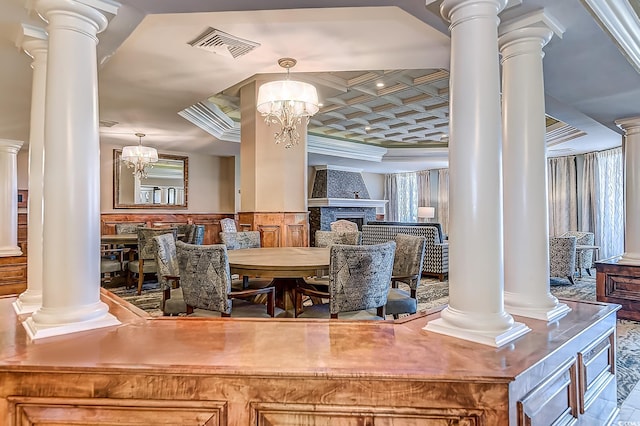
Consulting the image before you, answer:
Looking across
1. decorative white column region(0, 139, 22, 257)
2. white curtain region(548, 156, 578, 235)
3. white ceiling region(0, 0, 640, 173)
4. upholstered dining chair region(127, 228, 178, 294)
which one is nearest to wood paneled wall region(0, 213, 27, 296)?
decorative white column region(0, 139, 22, 257)

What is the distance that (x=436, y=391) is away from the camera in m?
1.17

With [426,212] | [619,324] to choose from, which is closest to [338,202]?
[426,212]

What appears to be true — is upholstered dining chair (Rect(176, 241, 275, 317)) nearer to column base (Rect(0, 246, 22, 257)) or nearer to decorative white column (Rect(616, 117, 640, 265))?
column base (Rect(0, 246, 22, 257))

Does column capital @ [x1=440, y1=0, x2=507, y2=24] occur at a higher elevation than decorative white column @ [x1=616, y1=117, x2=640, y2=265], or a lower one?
higher

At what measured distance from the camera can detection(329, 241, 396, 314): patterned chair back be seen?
235 cm

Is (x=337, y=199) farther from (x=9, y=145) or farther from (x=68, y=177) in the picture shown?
(x=68, y=177)

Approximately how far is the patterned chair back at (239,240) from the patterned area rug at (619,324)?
206cm

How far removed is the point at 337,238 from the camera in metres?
4.31

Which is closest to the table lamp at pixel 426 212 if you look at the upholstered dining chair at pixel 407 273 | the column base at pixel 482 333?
the upholstered dining chair at pixel 407 273

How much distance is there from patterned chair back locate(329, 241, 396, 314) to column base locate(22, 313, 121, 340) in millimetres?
1179

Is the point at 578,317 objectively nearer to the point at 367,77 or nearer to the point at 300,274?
the point at 300,274

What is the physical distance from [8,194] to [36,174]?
4.14m

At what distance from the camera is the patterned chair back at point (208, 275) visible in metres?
2.45

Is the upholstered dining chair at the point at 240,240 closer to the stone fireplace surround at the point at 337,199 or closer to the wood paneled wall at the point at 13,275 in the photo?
the wood paneled wall at the point at 13,275
